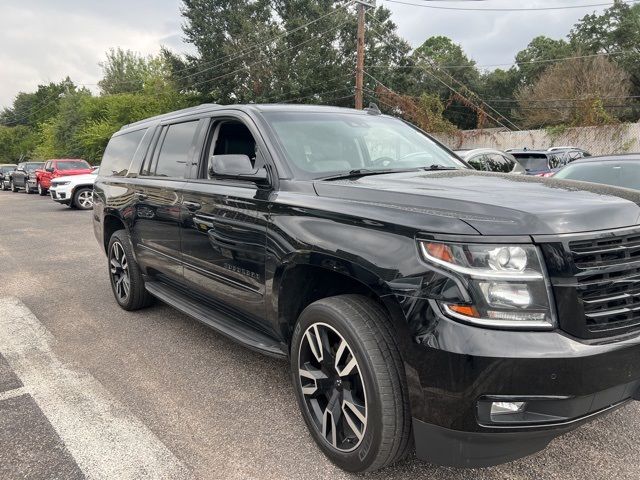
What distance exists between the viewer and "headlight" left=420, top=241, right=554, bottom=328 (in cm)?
191

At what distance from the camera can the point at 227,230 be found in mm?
3266

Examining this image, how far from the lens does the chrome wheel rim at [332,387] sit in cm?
234

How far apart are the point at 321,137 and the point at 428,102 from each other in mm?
28907

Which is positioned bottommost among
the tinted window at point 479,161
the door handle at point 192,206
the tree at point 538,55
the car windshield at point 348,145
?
the tinted window at point 479,161

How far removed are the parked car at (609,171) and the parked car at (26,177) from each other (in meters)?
26.2

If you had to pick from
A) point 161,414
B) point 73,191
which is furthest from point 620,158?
point 73,191

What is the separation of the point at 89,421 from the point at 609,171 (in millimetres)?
5776

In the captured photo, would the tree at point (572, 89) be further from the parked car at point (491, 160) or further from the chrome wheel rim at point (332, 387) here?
the chrome wheel rim at point (332, 387)

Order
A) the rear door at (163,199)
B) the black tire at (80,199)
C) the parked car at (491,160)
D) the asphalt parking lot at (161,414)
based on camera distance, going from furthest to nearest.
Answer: the black tire at (80,199) < the parked car at (491,160) < the rear door at (163,199) < the asphalt parking lot at (161,414)

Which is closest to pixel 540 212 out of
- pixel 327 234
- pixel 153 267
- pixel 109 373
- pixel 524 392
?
pixel 524 392

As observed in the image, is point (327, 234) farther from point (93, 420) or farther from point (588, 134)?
point (588, 134)

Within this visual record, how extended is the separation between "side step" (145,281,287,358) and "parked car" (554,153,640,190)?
13.6ft

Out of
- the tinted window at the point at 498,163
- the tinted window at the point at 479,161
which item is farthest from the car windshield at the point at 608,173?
the tinted window at the point at 498,163

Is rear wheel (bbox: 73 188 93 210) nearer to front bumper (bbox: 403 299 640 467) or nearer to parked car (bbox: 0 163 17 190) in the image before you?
front bumper (bbox: 403 299 640 467)
